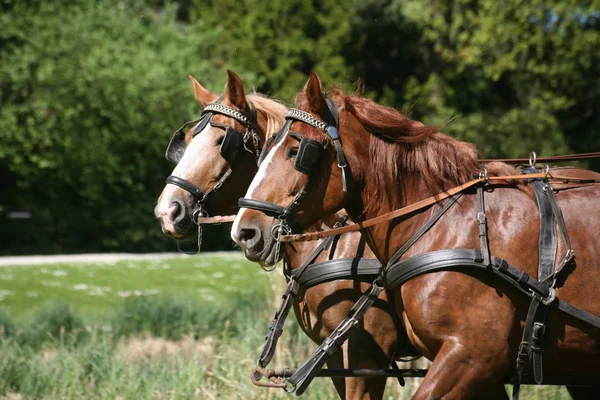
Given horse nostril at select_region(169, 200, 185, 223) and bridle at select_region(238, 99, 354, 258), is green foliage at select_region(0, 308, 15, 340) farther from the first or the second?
bridle at select_region(238, 99, 354, 258)

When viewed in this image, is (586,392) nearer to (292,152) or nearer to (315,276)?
(315,276)

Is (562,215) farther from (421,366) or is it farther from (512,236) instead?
(421,366)

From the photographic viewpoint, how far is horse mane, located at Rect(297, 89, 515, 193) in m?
3.65

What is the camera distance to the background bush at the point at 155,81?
19.4 metres

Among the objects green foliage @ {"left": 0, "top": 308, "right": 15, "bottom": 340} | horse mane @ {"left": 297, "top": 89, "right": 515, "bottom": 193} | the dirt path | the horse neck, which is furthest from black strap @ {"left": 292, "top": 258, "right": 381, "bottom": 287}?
the dirt path

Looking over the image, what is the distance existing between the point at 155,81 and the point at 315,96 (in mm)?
17569

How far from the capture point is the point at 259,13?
24125 mm

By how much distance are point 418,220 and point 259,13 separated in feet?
70.1

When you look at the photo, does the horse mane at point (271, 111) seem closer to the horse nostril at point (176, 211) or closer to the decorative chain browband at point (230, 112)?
the decorative chain browband at point (230, 112)

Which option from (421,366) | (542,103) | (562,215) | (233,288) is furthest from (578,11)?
(562,215)

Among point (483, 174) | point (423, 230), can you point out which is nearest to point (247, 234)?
point (423, 230)

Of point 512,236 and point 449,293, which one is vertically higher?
point 512,236

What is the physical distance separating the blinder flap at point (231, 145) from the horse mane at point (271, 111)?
0.75ft

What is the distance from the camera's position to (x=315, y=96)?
3574 millimetres
